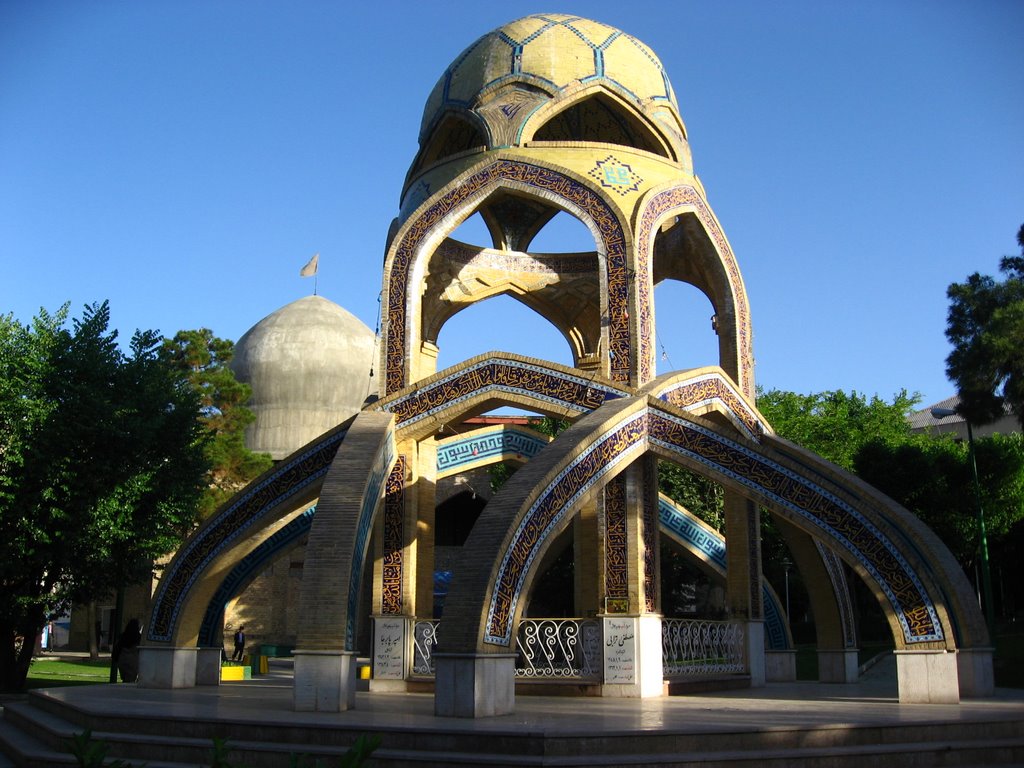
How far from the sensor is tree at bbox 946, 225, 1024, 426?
17062 mm

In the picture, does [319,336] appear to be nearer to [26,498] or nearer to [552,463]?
[26,498]

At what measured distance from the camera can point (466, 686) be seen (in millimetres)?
8695

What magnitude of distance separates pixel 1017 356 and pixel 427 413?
32.3ft

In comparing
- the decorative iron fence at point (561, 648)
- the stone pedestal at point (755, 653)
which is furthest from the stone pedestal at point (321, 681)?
the stone pedestal at point (755, 653)

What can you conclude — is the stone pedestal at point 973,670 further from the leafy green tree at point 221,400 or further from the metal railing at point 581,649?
the leafy green tree at point 221,400

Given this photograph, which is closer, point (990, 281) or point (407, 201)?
point (407, 201)

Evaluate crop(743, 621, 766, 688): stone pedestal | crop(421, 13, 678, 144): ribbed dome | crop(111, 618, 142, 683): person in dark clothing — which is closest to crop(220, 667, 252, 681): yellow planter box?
crop(111, 618, 142, 683): person in dark clothing

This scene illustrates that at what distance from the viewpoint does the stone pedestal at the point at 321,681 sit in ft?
30.2

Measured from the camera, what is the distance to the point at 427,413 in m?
12.4

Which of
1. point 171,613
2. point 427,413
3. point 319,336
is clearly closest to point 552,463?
point 427,413

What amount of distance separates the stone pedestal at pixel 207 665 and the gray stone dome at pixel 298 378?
15.9m

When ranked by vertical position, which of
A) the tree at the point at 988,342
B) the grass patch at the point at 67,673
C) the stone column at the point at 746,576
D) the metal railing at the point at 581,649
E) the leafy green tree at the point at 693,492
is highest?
the tree at the point at 988,342

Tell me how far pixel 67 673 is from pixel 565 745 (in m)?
15.9

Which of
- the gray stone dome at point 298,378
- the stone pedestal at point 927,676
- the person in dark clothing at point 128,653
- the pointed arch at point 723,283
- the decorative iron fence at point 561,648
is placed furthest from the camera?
the gray stone dome at point 298,378
